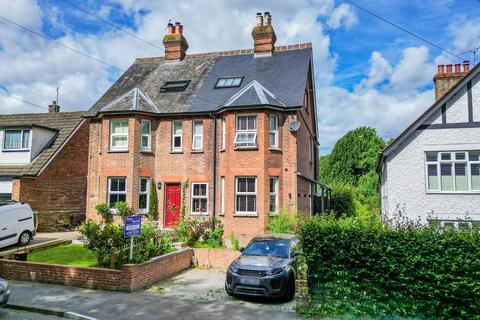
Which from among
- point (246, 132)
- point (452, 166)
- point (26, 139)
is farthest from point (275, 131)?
point (26, 139)

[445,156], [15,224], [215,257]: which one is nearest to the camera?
[215,257]

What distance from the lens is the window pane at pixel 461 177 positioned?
1596 cm

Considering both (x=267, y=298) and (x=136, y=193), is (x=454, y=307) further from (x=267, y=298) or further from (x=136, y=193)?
(x=136, y=193)

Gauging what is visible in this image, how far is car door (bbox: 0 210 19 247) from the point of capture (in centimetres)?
1534

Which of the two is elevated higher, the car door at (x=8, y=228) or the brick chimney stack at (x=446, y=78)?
the brick chimney stack at (x=446, y=78)

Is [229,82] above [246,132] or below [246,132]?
above

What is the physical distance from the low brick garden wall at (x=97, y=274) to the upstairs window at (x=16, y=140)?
1180 centimetres

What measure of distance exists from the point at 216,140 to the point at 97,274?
10.3 meters

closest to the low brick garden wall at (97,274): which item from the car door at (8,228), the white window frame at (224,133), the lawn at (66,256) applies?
the lawn at (66,256)

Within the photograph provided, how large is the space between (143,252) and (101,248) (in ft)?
4.65

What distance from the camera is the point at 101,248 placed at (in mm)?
11984

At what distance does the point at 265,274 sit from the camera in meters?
9.77

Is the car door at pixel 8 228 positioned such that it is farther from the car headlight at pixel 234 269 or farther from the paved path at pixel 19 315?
the car headlight at pixel 234 269

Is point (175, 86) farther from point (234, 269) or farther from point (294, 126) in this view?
point (234, 269)
